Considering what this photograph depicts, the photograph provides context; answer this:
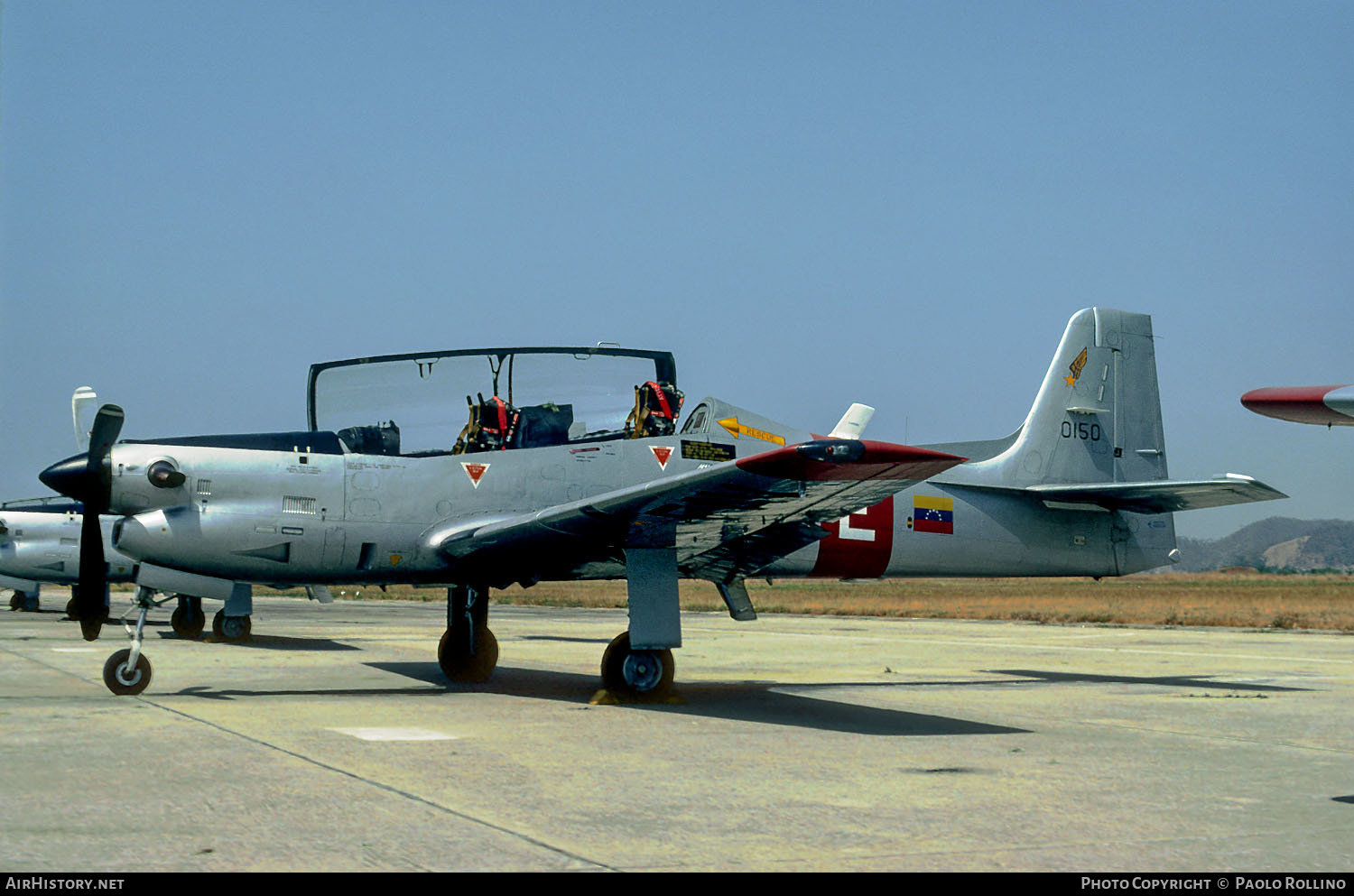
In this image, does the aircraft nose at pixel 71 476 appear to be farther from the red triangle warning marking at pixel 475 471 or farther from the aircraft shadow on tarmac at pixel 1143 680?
the aircraft shadow on tarmac at pixel 1143 680

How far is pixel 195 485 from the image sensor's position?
10758 millimetres

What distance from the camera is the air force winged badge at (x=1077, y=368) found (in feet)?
49.4

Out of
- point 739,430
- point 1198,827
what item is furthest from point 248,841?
point 739,430

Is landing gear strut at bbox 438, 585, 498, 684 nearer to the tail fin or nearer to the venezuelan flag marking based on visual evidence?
the venezuelan flag marking

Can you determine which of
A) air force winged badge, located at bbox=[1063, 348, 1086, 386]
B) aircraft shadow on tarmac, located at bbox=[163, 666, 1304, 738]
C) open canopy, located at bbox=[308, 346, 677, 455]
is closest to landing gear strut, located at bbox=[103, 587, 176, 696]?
aircraft shadow on tarmac, located at bbox=[163, 666, 1304, 738]

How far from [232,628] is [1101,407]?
542 inches

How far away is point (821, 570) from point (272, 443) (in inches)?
215

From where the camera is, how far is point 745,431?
1220cm

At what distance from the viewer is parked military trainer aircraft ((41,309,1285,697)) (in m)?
10.5

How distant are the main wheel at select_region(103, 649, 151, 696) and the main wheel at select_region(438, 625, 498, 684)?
305 cm

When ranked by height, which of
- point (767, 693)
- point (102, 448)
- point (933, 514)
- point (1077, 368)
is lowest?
point (767, 693)

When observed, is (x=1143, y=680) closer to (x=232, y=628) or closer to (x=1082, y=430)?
(x=1082, y=430)

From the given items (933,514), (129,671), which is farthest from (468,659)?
(933,514)

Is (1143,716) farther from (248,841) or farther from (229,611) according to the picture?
(229,611)
